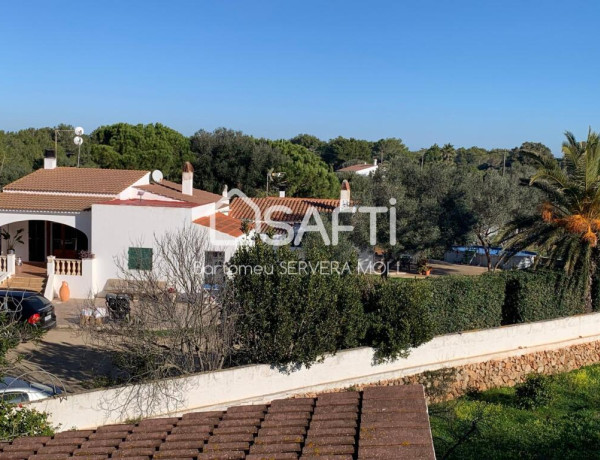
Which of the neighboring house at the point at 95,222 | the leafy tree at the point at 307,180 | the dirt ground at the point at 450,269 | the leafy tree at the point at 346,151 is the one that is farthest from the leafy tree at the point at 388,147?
the neighboring house at the point at 95,222

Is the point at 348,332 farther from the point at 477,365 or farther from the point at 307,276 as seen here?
the point at 477,365

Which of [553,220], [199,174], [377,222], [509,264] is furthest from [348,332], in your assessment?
[199,174]

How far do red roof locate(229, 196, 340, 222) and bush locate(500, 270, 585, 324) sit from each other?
9512 millimetres

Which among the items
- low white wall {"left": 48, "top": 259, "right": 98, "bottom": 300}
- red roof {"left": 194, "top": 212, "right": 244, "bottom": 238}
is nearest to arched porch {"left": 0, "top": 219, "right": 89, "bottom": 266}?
low white wall {"left": 48, "top": 259, "right": 98, "bottom": 300}

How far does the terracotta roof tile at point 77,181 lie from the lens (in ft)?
78.7

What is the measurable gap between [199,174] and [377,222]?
882 inches

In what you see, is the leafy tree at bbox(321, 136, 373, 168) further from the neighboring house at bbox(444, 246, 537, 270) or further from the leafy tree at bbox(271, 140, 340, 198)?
the neighboring house at bbox(444, 246, 537, 270)

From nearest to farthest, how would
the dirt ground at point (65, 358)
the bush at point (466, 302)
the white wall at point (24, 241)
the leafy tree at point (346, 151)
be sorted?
the dirt ground at point (65, 358) < the bush at point (466, 302) < the white wall at point (24, 241) < the leafy tree at point (346, 151)

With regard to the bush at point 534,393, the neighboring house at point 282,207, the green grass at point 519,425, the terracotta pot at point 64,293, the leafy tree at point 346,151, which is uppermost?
the leafy tree at point 346,151

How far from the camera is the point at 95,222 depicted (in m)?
21.5

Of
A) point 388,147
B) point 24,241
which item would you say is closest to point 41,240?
point 24,241

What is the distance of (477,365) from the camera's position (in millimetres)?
15742

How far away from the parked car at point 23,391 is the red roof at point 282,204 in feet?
50.8

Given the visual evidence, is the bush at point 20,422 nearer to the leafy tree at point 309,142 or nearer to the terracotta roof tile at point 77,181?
the terracotta roof tile at point 77,181
